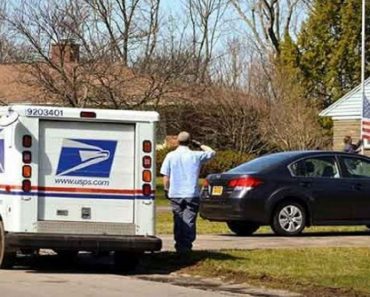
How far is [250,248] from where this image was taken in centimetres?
1634

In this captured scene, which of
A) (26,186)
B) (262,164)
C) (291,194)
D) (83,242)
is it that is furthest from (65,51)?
(83,242)

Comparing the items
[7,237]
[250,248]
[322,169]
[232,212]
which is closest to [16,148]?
[7,237]

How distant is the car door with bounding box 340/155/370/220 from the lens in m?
18.8

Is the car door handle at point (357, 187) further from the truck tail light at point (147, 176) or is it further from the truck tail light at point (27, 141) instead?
the truck tail light at point (27, 141)

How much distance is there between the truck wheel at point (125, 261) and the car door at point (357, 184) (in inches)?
216

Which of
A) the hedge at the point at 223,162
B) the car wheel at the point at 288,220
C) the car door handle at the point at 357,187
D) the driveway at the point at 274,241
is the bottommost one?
the driveway at the point at 274,241

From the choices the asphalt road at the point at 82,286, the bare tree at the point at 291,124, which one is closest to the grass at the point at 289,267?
the asphalt road at the point at 82,286

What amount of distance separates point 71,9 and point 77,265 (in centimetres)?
2138

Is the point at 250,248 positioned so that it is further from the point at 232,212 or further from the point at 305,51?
the point at 305,51

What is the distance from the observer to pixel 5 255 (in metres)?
14.2

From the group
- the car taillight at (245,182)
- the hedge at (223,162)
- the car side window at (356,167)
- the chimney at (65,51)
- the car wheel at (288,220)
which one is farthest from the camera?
the hedge at (223,162)

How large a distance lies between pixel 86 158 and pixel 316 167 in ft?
19.7

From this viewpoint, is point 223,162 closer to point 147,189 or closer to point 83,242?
point 147,189

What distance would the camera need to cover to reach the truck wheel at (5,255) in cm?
1380
